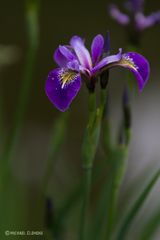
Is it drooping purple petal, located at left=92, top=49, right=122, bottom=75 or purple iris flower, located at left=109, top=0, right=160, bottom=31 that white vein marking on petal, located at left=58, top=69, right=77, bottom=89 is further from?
purple iris flower, located at left=109, top=0, right=160, bottom=31

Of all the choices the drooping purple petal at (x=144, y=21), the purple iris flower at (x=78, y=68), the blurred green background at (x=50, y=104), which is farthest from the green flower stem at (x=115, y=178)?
the blurred green background at (x=50, y=104)

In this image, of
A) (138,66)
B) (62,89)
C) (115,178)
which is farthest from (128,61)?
(115,178)

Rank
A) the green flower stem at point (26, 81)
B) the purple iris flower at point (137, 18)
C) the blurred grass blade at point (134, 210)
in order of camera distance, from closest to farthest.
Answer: the blurred grass blade at point (134, 210)
the green flower stem at point (26, 81)
the purple iris flower at point (137, 18)

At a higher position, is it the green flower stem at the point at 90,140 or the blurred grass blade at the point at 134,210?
the green flower stem at the point at 90,140

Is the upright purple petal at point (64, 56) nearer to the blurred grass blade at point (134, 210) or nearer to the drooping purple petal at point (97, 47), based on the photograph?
the drooping purple petal at point (97, 47)

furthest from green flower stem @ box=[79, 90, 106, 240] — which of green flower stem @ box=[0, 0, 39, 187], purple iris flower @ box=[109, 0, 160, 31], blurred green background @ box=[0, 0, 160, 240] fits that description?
blurred green background @ box=[0, 0, 160, 240]

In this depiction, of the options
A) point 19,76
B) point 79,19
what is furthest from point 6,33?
point 79,19
